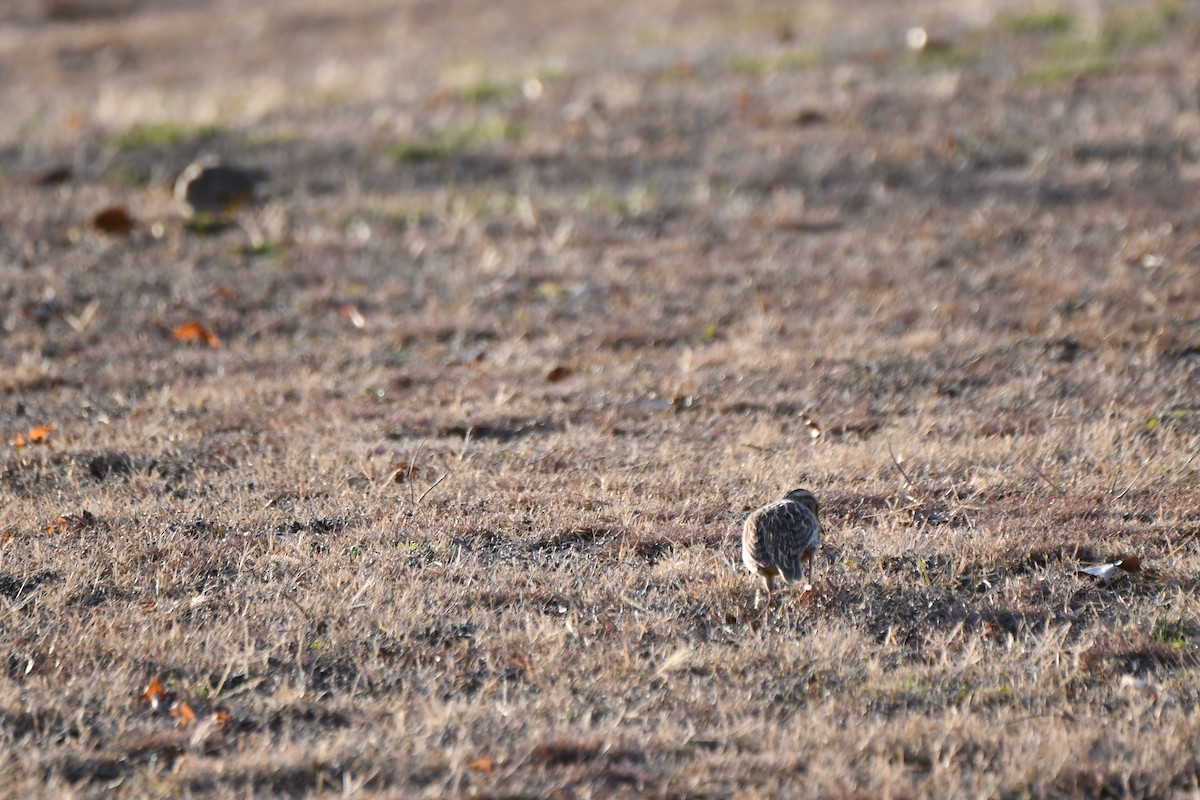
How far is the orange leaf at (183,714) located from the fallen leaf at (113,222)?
7830mm

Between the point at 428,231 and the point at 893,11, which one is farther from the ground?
the point at 893,11

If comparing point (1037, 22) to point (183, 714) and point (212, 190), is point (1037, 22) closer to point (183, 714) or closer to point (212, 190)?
point (212, 190)

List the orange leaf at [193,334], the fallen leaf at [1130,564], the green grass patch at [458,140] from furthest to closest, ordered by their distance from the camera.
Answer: the green grass patch at [458,140] < the orange leaf at [193,334] < the fallen leaf at [1130,564]

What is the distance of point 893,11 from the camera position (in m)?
19.1

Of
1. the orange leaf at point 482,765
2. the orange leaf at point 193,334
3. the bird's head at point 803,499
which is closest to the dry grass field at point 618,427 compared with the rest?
the orange leaf at point 482,765

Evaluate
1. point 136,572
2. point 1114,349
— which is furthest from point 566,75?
point 136,572

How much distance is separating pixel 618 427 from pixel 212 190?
592cm

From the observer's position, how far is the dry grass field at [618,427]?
4.32 metres

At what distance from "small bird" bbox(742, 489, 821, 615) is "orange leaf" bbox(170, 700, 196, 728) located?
2.16 metres

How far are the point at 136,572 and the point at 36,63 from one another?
67.7ft

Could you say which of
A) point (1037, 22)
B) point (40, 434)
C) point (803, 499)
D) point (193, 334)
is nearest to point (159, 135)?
point (193, 334)

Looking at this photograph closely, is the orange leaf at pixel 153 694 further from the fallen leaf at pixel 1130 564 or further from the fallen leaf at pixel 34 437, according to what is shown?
the fallen leaf at pixel 1130 564

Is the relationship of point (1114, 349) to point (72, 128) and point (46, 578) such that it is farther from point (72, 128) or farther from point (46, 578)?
point (72, 128)

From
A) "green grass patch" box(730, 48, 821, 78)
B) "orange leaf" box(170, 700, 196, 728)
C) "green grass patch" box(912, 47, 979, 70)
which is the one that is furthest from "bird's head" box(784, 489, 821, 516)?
"green grass patch" box(730, 48, 821, 78)
